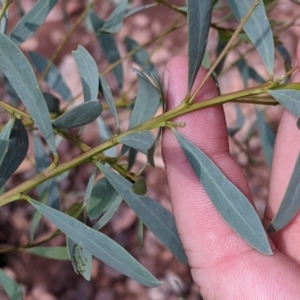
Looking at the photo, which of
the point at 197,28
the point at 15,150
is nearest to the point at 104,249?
the point at 15,150

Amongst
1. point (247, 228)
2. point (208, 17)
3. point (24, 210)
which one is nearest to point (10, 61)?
point (208, 17)

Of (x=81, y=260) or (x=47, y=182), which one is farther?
(x=47, y=182)

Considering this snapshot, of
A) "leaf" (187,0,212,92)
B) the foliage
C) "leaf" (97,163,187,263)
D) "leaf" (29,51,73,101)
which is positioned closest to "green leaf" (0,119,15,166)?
the foliage

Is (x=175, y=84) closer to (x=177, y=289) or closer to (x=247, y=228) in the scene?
(x=247, y=228)

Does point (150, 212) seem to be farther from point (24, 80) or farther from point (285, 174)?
point (285, 174)

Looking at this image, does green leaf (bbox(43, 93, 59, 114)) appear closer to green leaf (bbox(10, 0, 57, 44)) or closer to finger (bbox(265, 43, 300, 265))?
green leaf (bbox(10, 0, 57, 44))

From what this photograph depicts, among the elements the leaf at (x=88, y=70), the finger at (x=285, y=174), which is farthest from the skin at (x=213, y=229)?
the leaf at (x=88, y=70)
